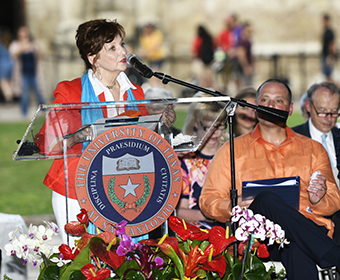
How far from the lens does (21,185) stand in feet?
28.5

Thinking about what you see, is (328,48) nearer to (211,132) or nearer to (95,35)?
(211,132)

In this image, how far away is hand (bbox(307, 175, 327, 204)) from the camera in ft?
10.6

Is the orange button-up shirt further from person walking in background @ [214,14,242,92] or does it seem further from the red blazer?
person walking in background @ [214,14,242,92]

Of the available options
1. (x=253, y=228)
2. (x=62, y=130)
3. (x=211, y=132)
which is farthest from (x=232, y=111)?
(x=211, y=132)

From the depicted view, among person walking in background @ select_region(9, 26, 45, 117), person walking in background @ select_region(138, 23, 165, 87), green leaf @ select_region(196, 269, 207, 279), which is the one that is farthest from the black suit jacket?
person walking in background @ select_region(138, 23, 165, 87)

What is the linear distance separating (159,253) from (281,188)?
949 millimetres

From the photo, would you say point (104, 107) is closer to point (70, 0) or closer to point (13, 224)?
point (13, 224)

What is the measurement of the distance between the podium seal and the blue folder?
2.19 feet

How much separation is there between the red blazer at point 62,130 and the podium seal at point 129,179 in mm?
176

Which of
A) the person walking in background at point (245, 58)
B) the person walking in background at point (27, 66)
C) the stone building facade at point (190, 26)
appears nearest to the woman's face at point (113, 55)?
the person walking in background at point (27, 66)

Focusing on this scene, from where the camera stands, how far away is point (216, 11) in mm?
18109

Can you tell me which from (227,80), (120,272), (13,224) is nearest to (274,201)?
(120,272)

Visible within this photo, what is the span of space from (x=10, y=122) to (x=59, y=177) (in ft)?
35.6

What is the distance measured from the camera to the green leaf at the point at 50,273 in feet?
8.73
